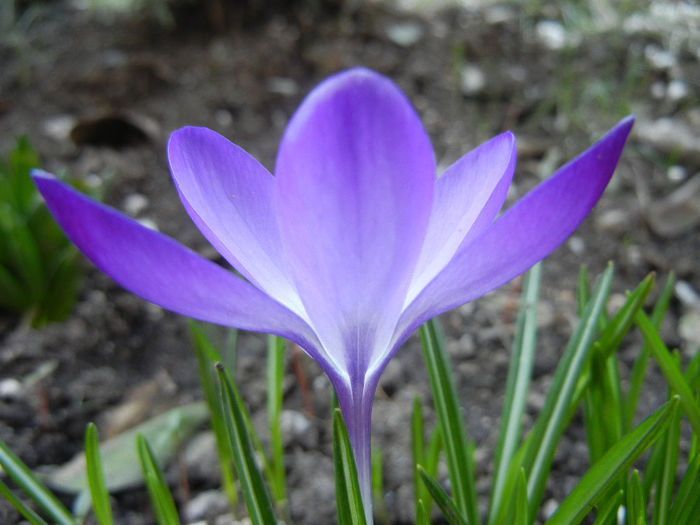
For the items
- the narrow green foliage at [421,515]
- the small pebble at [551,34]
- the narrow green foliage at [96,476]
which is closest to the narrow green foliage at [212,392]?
the narrow green foliage at [96,476]

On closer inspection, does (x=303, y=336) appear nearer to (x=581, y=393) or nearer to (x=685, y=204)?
(x=581, y=393)

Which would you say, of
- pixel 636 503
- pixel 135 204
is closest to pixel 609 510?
pixel 636 503

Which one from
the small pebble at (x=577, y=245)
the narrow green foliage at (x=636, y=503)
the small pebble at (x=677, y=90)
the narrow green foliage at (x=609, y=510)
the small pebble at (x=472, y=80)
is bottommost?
the narrow green foliage at (x=609, y=510)

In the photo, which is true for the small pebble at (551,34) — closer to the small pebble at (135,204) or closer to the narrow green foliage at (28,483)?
the small pebble at (135,204)

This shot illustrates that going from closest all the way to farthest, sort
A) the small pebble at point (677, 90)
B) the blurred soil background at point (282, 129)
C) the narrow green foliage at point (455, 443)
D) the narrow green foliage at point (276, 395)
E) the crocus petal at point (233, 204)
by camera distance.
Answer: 1. the crocus petal at point (233, 204)
2. the narrow green foliage at point (455, 443)
3. the narrow green foliage at point (276, 395)
4. the blurred soil background at point (282, 129)
5. the small pebble at point (677, 90)

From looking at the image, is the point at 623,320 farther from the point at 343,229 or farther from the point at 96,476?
the point at 96,476

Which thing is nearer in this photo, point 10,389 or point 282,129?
point 10,389

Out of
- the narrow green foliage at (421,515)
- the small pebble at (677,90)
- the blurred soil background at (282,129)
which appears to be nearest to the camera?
the narrow green foliage at (421,515)

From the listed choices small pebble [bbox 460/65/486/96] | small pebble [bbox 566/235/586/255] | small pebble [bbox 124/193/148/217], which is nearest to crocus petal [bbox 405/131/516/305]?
small pebble [bbox 566/235/586/255]
